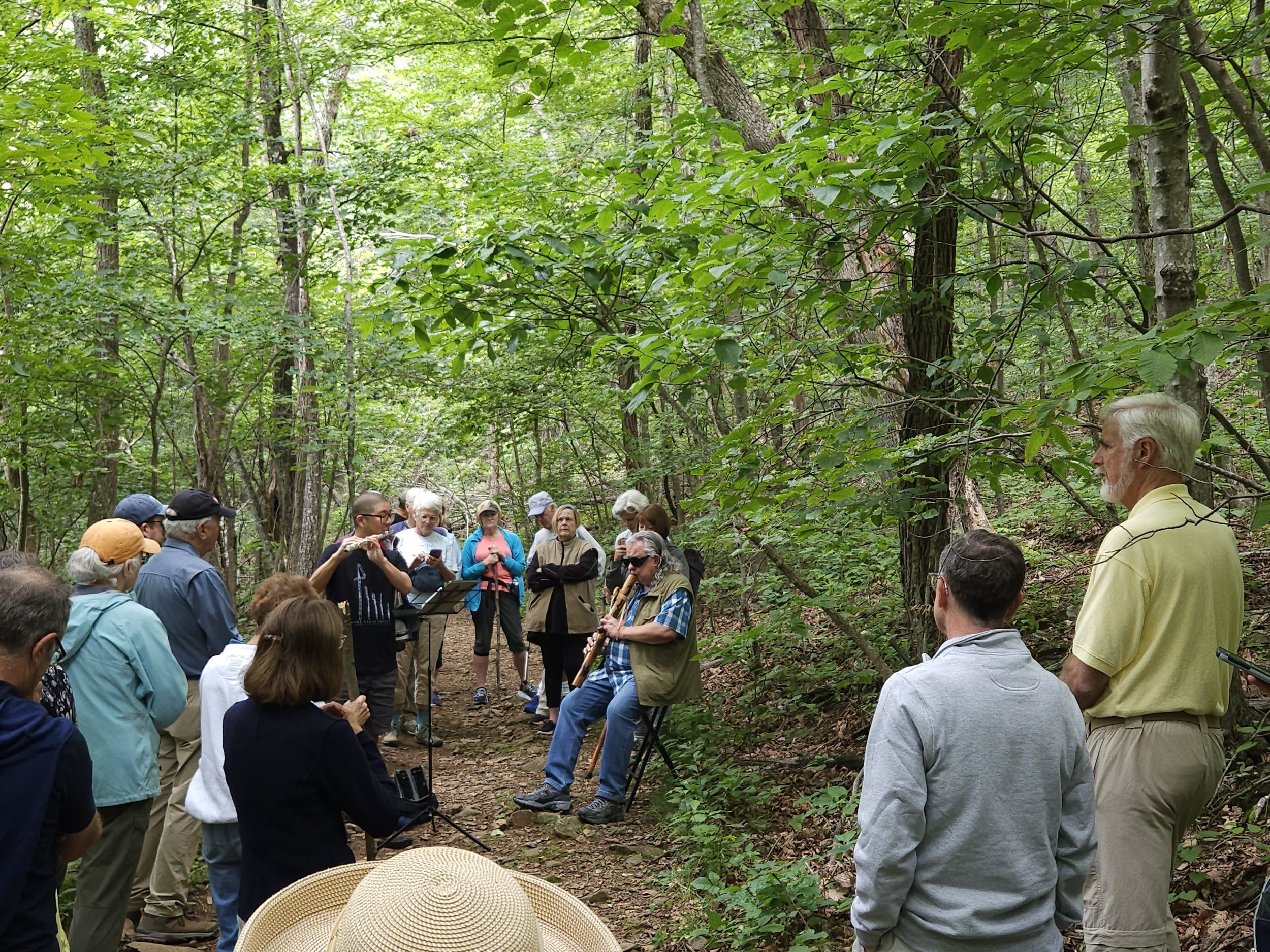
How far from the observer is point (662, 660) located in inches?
228

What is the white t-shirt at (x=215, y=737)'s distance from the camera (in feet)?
11.7

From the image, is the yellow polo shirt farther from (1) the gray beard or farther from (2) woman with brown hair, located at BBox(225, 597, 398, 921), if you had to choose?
(2) woman with brown hair, located at BBox(225, 597, 398, 921)

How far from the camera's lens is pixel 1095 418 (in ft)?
14.5

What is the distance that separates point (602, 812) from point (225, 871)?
2.56 meters

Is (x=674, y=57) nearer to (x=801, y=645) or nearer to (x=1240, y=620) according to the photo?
(x=801, y=645)

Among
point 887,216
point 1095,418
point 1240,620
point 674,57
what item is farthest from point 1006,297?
point 1240,620

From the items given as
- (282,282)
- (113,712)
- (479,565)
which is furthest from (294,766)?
(282,282)

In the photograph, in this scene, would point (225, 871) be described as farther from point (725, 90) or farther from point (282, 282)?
point (282, 282)

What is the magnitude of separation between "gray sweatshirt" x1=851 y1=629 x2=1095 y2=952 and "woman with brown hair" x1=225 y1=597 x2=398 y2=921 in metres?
1.62

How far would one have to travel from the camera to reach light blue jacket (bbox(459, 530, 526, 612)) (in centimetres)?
859

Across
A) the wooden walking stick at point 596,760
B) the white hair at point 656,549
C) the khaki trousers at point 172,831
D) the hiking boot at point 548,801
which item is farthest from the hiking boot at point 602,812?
the khaki trousers at point 172,831

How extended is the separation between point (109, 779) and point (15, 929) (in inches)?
61.5

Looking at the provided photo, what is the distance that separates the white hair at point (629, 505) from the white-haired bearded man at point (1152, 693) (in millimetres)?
4546

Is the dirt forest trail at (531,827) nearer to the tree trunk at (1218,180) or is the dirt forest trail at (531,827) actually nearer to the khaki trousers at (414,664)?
the khaki trousers at (414,664)
